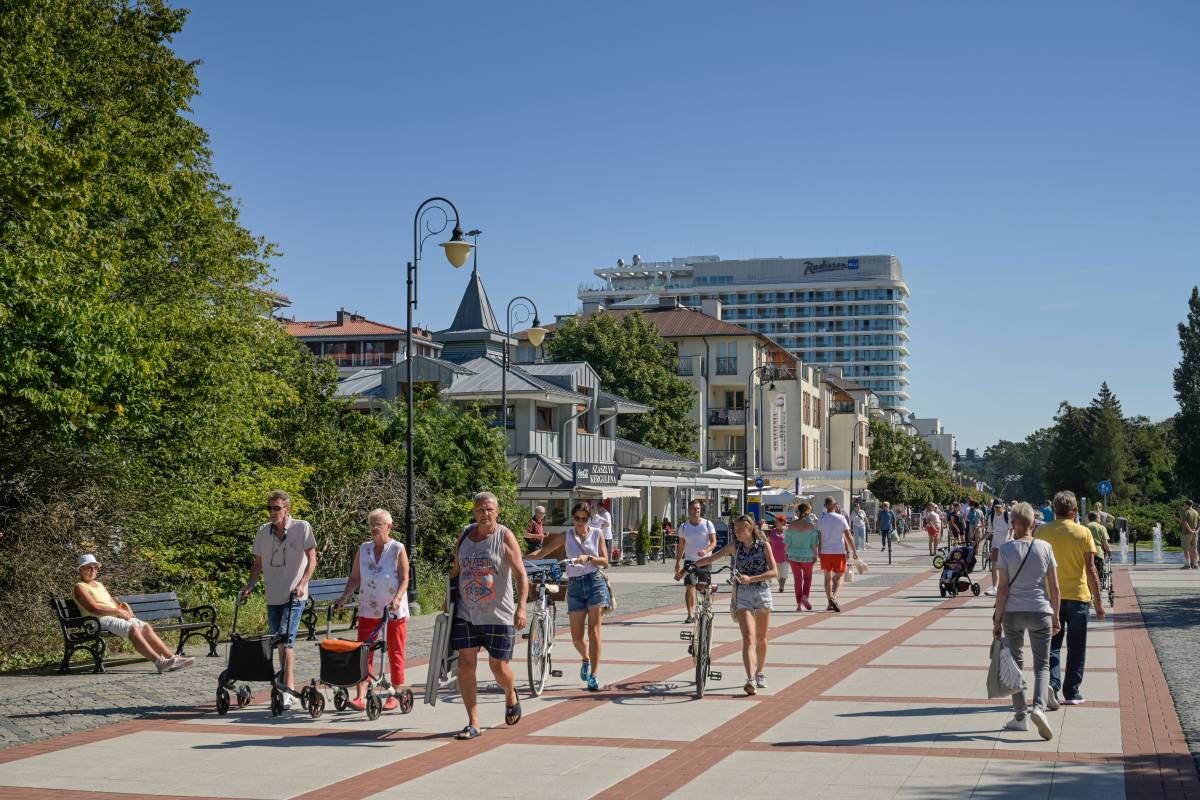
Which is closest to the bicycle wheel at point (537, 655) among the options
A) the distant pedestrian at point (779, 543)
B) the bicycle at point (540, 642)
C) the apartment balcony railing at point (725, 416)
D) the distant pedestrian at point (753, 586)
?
the bicycle at point (540, 642)

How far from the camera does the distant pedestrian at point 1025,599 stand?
948cm

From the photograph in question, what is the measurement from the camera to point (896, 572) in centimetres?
3453

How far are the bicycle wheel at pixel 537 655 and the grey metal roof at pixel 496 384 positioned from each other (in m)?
28.7

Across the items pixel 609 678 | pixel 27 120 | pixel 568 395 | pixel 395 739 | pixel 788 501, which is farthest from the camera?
pixel 788 501

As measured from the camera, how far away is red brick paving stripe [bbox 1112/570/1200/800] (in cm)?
746

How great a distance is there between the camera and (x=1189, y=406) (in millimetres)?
75562

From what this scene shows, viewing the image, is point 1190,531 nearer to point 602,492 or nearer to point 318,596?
point 602,492

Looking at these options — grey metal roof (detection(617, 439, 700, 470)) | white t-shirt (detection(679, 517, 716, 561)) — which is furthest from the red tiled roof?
white t-shirt (detection(679, 517, 716, 561))

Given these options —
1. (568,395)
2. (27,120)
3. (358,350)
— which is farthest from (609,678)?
(358,350)

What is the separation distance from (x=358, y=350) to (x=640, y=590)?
78825mm

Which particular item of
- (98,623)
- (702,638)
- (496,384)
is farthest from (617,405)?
(702,638)

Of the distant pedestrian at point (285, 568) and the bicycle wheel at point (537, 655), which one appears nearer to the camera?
the distant pedestrian at point (285, 568)

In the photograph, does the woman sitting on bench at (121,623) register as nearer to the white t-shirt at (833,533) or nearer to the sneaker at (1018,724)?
the sneaker at (1018,724)

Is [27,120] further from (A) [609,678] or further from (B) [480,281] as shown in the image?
(B) [480,281]
